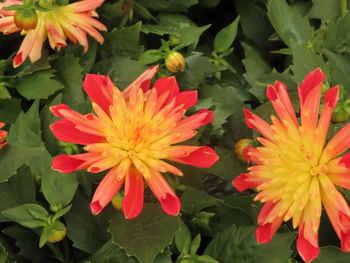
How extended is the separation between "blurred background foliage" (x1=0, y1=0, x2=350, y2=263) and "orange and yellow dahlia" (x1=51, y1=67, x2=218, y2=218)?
0.08m

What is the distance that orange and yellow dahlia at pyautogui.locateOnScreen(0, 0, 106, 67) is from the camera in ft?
2.77

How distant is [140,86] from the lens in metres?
0.72

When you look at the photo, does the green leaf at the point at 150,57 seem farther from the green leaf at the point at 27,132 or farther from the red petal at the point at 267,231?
the red petal at the point at 267,231

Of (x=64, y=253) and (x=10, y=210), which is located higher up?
(x=10, y=210)

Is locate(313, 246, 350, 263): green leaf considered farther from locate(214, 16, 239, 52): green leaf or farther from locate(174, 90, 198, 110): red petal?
locate(214, 16, 239, 52): green leaf

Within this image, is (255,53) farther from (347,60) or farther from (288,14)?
(347,60)

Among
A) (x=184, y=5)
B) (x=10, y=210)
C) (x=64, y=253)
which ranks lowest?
(x=64, y=253)

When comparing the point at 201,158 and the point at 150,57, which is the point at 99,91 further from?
the point at 150,57

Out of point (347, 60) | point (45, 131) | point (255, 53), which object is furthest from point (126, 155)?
point (255, 53)

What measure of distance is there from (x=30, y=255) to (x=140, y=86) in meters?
0.26

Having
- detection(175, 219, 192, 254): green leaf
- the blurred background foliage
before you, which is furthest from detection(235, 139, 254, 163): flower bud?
detection(175, 219, 192, 254): green leaf

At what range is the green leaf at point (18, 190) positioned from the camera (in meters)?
0.74

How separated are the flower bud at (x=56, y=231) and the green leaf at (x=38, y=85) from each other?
24cm

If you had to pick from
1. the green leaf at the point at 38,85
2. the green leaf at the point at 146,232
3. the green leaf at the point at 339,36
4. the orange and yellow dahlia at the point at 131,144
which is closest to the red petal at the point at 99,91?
the orange and yellow dahlia at the point at 131,144
